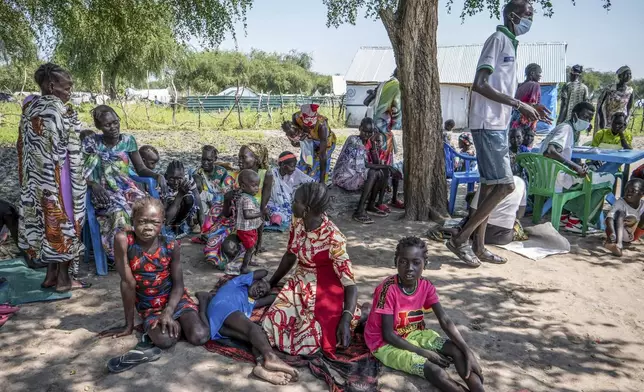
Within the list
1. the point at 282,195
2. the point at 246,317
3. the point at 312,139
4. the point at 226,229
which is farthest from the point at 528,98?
the point at 246,317

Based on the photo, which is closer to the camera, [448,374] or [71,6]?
[448,374]

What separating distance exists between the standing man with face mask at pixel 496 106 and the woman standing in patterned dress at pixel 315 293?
1975 millimetres

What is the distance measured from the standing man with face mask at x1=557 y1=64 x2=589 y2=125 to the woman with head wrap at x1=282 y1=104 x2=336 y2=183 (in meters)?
6.06

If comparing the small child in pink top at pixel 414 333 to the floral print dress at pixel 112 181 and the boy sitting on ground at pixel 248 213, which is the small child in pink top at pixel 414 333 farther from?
the floral print dress at pixel 112 181

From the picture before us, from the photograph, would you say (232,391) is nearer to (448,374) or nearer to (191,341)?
(191,341)

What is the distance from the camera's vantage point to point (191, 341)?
3088 millimetres

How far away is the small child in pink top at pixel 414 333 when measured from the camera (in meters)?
2.64

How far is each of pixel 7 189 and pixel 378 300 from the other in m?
6.55

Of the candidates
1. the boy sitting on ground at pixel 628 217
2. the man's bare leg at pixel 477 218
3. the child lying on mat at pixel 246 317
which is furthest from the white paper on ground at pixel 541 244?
the child lying on mat at pixel 246 317

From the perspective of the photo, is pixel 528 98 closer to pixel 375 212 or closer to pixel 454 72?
pixel 375 212

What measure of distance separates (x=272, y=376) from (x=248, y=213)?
2.01 meters

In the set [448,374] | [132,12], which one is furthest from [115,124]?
[132,12]

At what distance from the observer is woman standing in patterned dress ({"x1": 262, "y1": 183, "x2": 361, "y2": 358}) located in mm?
3012

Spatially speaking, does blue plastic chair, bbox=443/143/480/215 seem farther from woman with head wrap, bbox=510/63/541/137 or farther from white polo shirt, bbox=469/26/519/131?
white polo shirt, bbox=469/26/519/131
